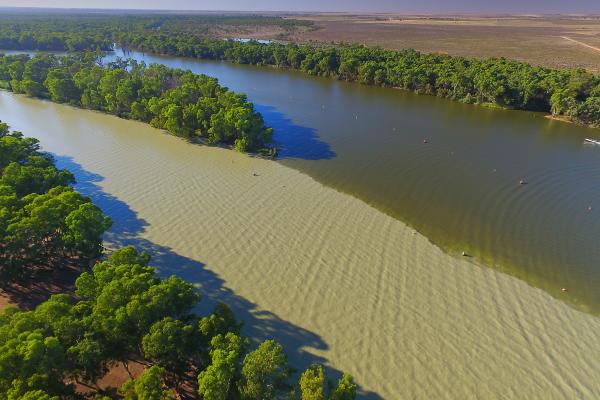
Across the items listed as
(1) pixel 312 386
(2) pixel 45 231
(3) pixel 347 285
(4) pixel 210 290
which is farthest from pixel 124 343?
(3) pixel 347 285

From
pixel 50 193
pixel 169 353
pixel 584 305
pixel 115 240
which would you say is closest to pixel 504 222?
pixel 584 305

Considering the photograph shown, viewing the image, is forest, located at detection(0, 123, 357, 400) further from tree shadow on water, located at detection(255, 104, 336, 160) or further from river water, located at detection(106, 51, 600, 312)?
tree shadow on water, located at detection(255, 104, 336, 160)

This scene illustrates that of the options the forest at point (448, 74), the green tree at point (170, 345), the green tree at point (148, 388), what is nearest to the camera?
the green tree at point (148, 388)

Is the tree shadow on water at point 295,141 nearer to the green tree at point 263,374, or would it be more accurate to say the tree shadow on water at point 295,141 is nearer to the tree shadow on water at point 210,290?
the tree shadow on water at point 210,290

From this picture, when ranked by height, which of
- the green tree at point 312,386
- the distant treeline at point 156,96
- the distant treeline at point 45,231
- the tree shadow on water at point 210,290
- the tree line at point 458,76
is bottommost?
the tree shadow on water at point 210,290

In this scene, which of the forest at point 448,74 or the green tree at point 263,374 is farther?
the forest at point 448,74

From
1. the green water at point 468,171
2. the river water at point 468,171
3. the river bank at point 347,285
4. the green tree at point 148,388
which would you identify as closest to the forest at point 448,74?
the green water at point 468,171
